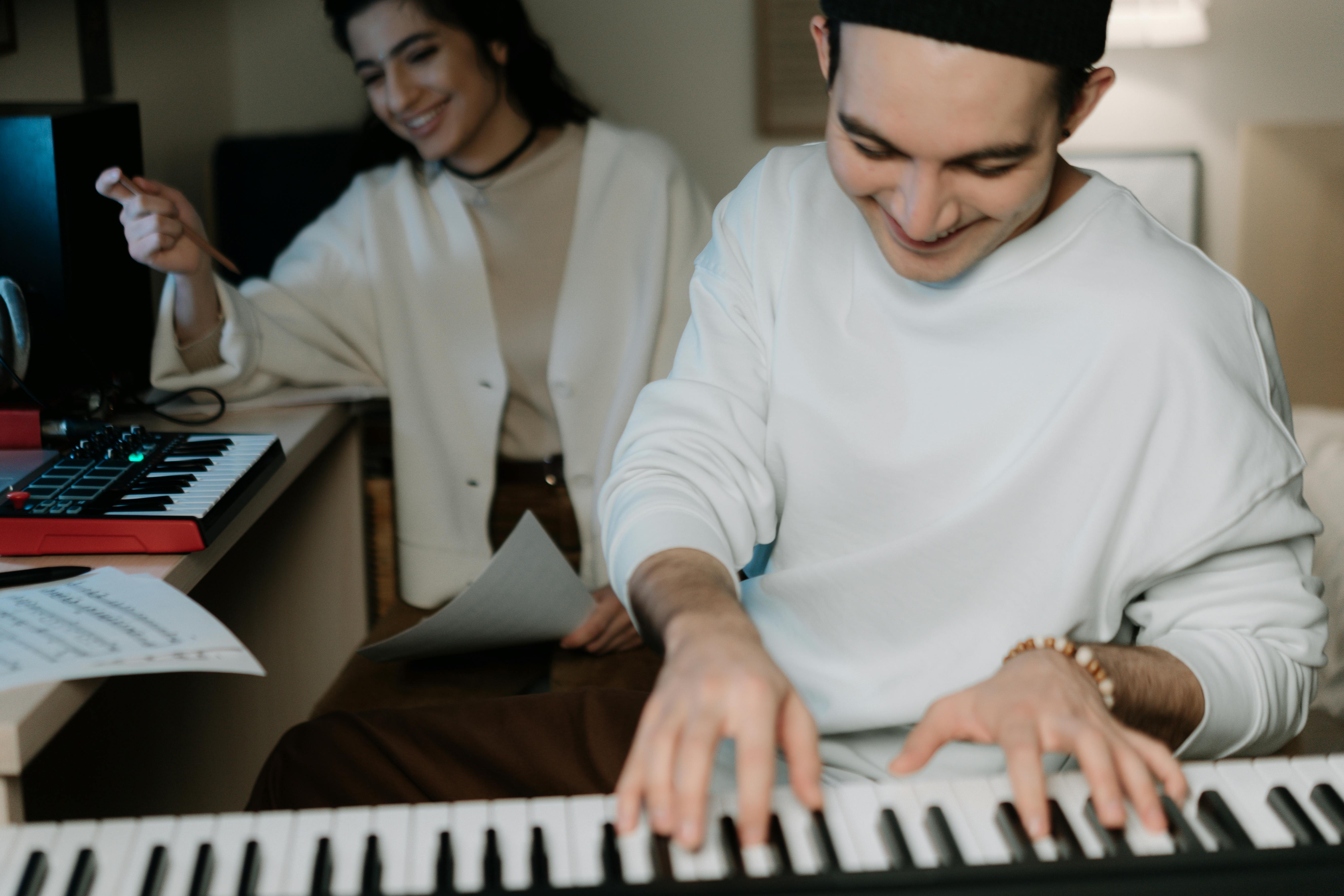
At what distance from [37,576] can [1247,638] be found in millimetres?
874

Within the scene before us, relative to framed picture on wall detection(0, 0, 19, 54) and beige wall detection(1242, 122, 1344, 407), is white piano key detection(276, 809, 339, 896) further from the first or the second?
beige wall detection(1242, 122, 1344, 407)

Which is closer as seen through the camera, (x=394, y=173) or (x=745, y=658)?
(x=745, y=658)

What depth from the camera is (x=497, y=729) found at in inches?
42.2

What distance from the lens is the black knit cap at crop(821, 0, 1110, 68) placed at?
0.77 meters

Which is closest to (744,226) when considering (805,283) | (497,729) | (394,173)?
(805,283)

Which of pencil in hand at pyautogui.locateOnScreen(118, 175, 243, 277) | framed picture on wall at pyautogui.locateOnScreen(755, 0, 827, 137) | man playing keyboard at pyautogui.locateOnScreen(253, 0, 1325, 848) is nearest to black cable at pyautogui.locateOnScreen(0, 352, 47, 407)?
pencil in hand at pyautogui.locateOnScreen(118, 175, 243, 277)

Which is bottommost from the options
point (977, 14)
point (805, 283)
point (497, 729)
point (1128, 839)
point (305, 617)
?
point (305, 617)

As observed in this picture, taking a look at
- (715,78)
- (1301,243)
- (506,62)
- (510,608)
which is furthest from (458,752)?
(1301,243)

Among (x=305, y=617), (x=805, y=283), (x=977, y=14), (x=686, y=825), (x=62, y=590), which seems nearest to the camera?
(x=686, y=825)

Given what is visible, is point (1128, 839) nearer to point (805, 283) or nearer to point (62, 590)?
point (805, 283)

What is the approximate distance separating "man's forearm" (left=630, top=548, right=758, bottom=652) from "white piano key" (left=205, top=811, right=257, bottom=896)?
26 centimetres

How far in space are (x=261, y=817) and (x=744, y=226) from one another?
69 centimetres

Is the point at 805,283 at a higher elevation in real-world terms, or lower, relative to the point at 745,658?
higher

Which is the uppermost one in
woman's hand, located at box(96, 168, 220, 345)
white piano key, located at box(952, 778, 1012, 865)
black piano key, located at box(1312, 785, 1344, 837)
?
woman's hand, located at box(96, 168, 220, 345)
